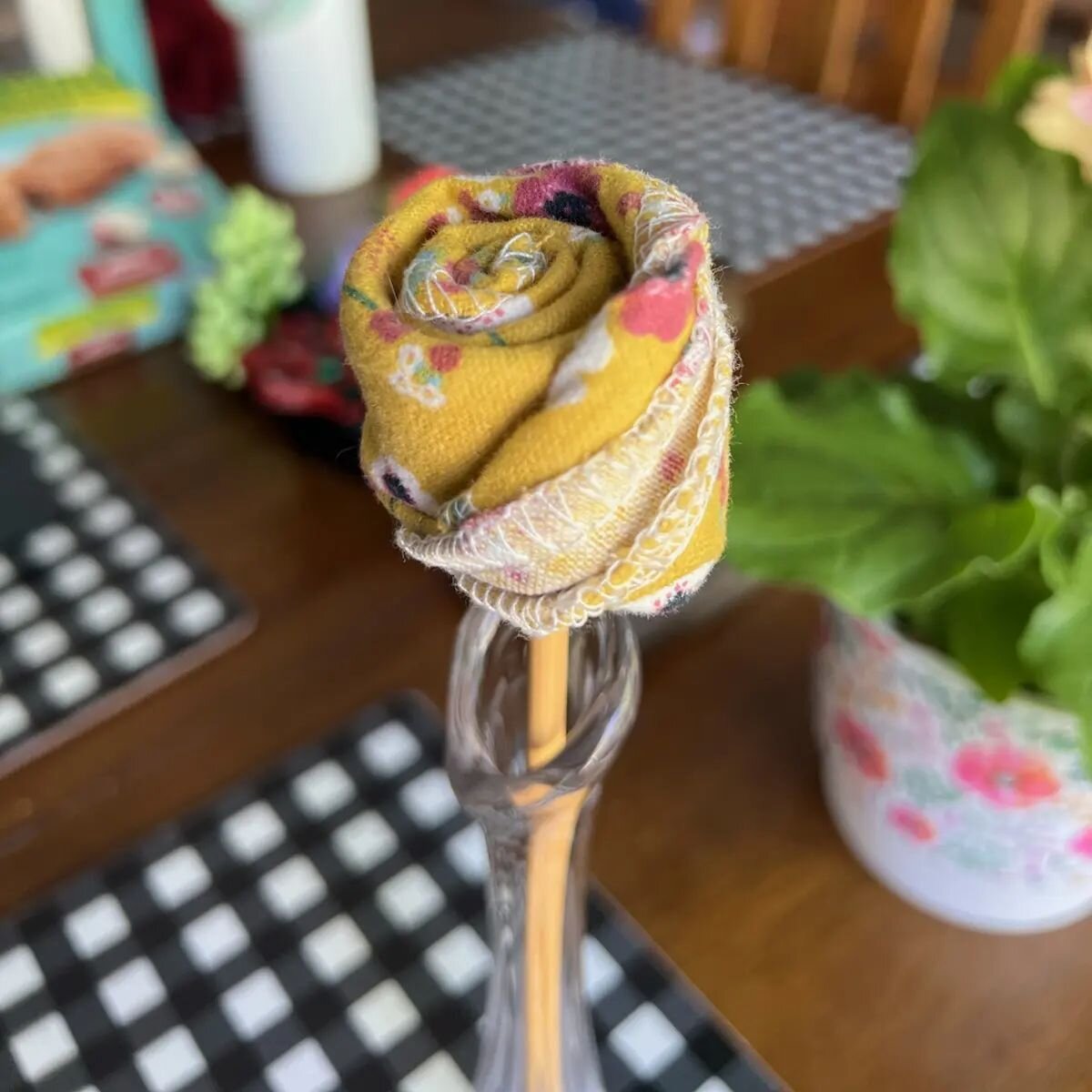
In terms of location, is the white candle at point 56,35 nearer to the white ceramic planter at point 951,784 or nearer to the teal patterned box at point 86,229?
the teal patterned box at point 86,229

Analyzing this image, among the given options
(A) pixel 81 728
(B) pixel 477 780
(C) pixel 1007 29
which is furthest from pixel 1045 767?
(C) pixel 1007 29

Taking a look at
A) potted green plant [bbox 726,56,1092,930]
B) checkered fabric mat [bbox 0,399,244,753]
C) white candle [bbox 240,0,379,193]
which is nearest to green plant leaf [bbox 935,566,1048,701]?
potted green plant [bbox 726,56,1092,930]

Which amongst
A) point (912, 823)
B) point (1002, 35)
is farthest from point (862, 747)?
point (1002, 35)

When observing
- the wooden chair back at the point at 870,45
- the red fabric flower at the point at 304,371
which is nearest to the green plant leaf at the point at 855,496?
the red fabric flower at the point at 304,371

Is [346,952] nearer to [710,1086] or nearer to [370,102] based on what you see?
[710,1086]

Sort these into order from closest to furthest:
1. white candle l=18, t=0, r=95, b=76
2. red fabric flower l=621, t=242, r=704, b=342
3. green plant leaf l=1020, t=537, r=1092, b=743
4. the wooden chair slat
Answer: red fabric flower l=621, t=242, r=704, b=342, green plant leaf l=1020, t=537, r=1092, b=743, white candle l=18, t=0, r=95, b=76, the wooden chair slat

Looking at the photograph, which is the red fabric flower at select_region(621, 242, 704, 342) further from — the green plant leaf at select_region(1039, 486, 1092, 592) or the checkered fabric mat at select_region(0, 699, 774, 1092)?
the checkered fabric mat at select_region(0, 699, 774, 1092)
